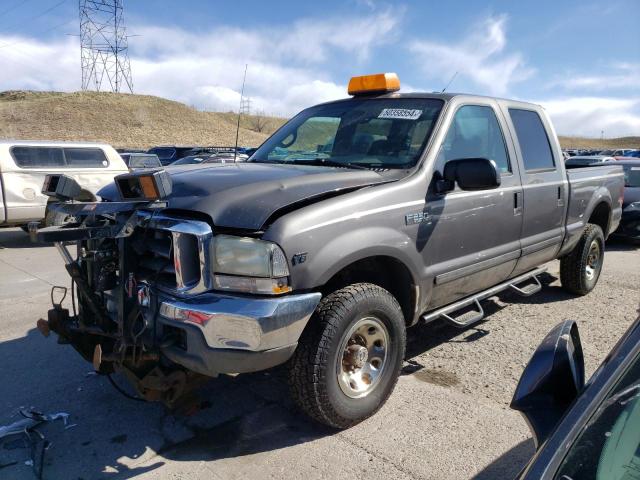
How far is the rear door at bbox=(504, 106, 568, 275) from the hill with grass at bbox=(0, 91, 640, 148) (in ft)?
138

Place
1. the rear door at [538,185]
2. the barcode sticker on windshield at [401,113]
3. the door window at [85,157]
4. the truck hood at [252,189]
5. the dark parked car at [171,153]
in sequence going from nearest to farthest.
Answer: the truck hood at [252,189], the barcode sticker on windshield at [401,113], the rear door at [538,185], the door window at [85,157], the dark parked car at [171,153]

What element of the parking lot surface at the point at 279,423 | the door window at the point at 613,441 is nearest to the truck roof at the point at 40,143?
the parking lot surface at the point at 279,423

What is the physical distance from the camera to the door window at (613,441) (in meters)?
1.19

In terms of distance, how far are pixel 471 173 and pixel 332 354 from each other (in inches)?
56.7

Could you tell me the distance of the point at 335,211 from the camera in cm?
274

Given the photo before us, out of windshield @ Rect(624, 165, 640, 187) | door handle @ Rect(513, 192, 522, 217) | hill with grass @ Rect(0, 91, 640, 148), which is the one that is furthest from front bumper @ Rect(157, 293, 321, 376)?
hill with grass @ Rect(0, 91, 640, 148)

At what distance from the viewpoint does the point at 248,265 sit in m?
2.48

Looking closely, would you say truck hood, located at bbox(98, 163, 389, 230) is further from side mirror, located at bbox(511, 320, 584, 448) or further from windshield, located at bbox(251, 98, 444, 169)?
side mirror, located at bbox(511, 320, 584, 448)

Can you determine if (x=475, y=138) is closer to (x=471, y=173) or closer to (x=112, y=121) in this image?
(x=471, y=173)

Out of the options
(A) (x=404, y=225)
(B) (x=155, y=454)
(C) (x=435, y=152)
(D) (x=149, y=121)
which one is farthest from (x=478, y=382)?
(D) (x=149, y=121)

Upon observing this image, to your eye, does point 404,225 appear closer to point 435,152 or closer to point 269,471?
point 435,152

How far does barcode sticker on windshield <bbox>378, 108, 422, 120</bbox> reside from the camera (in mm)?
3699

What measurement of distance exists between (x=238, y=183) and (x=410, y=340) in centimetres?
237

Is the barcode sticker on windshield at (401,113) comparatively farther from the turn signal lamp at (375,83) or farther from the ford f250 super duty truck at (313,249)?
the turn signal lamp at (375,83)
